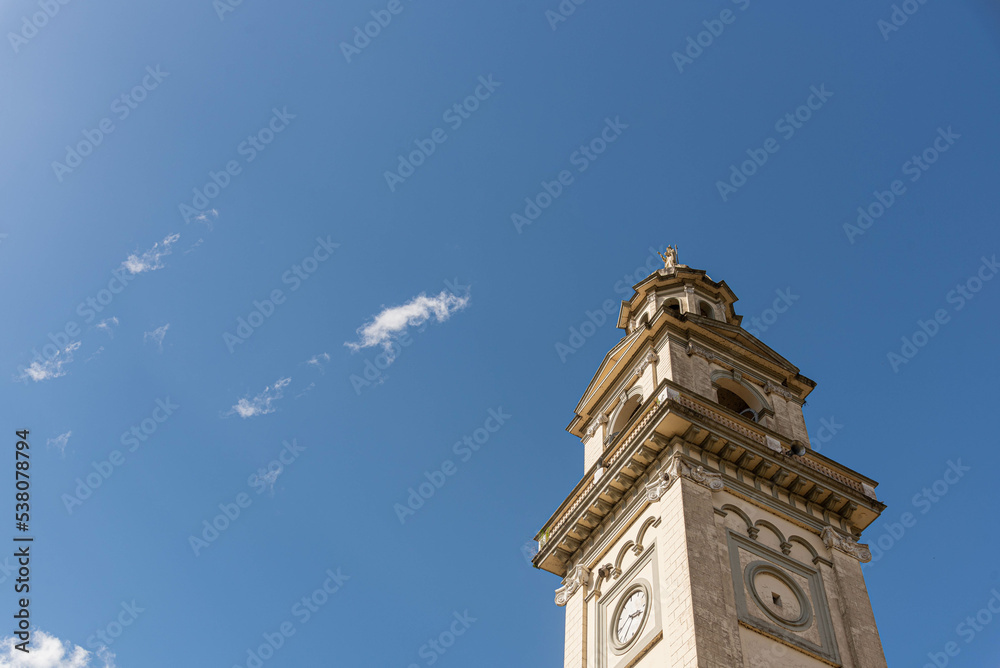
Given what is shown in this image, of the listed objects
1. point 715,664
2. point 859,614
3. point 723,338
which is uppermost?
point 723,338

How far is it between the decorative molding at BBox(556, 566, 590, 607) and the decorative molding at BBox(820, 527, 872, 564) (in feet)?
25.2

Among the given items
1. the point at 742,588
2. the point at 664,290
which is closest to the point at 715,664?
the point at 742,588

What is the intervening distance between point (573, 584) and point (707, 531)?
608 centimetres

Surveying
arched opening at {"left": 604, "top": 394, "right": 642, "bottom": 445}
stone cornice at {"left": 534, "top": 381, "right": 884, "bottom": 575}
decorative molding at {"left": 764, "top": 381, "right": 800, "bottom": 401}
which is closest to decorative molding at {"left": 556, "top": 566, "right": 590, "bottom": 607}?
stone cornice at {"left": 534, "top": 381, "right": 884, "bottom": 575}

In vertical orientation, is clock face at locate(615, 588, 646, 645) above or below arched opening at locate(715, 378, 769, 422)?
below

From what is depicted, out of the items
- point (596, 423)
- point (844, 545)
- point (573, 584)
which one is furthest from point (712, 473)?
point (596, 423)

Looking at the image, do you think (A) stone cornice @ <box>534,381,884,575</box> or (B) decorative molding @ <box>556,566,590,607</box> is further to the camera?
(B) decorative molding @ <box>556,566,590,607</box>

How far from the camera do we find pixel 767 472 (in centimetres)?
3130

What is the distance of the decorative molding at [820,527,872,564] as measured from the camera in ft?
100

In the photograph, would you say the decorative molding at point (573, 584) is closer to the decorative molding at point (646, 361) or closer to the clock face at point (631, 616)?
the clock face at point (631, 616)

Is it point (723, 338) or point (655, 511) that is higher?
point (723, 338)

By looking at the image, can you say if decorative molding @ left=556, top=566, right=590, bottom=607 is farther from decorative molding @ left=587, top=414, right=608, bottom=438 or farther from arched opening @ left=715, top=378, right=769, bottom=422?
arched opening @ left=715, top=378, right=769, bottom=422

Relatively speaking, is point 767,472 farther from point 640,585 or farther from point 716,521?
point 640,585

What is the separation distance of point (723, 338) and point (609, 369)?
491 centimetres
